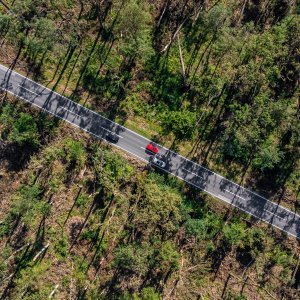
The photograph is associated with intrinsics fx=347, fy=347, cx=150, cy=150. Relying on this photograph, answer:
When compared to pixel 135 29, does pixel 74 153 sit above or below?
below

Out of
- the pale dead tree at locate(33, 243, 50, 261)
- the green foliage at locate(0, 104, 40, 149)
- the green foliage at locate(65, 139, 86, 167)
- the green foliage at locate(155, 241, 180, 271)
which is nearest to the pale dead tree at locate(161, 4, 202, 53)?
the green foliage at locate(65, 139, 86, 167)

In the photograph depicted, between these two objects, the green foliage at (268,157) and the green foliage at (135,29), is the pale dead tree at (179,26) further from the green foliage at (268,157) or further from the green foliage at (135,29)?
the green foliage at (268,157)

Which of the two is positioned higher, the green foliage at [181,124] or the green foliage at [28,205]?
the green foliage at [181,124]

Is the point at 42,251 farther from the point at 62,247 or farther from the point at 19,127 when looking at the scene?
the point at 19,127

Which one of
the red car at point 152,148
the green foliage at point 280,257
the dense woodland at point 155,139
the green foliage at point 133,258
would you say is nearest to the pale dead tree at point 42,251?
the dense woodland at point 155,139

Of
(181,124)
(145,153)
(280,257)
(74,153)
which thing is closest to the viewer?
(74,153)

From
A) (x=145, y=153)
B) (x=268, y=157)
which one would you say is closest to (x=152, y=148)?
(x=145, y=153)

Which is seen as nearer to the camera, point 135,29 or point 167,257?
point 135,29
